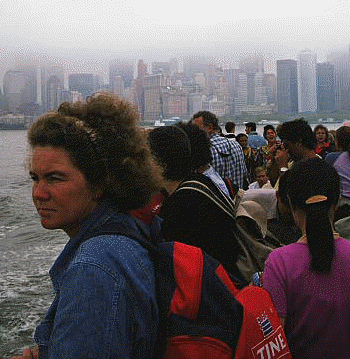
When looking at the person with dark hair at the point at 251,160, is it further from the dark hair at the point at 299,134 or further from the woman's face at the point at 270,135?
the dark hair at the point at 299,134

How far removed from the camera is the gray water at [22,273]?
687 centimetres

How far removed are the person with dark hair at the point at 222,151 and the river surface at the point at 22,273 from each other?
1.93 m

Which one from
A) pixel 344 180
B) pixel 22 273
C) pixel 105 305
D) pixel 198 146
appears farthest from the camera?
pixel 22 273

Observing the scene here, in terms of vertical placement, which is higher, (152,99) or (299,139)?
(152,99)

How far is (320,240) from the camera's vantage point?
2.19 metres

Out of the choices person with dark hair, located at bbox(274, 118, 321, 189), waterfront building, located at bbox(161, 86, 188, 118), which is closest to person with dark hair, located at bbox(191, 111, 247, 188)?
person with dark hair, located at bbox(274, 118, 321, 189)

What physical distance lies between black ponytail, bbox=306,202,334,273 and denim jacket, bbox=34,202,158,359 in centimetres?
99

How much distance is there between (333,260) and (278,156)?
278cm

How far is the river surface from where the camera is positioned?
6.86 metres

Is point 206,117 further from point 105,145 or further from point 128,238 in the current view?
point 128,238

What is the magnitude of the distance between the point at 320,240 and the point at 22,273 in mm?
8487

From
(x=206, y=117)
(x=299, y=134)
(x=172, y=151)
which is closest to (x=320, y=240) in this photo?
(x=172, y=151)

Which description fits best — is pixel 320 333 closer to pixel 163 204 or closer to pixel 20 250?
pixel 163 204

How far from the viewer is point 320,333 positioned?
7.33 ft
